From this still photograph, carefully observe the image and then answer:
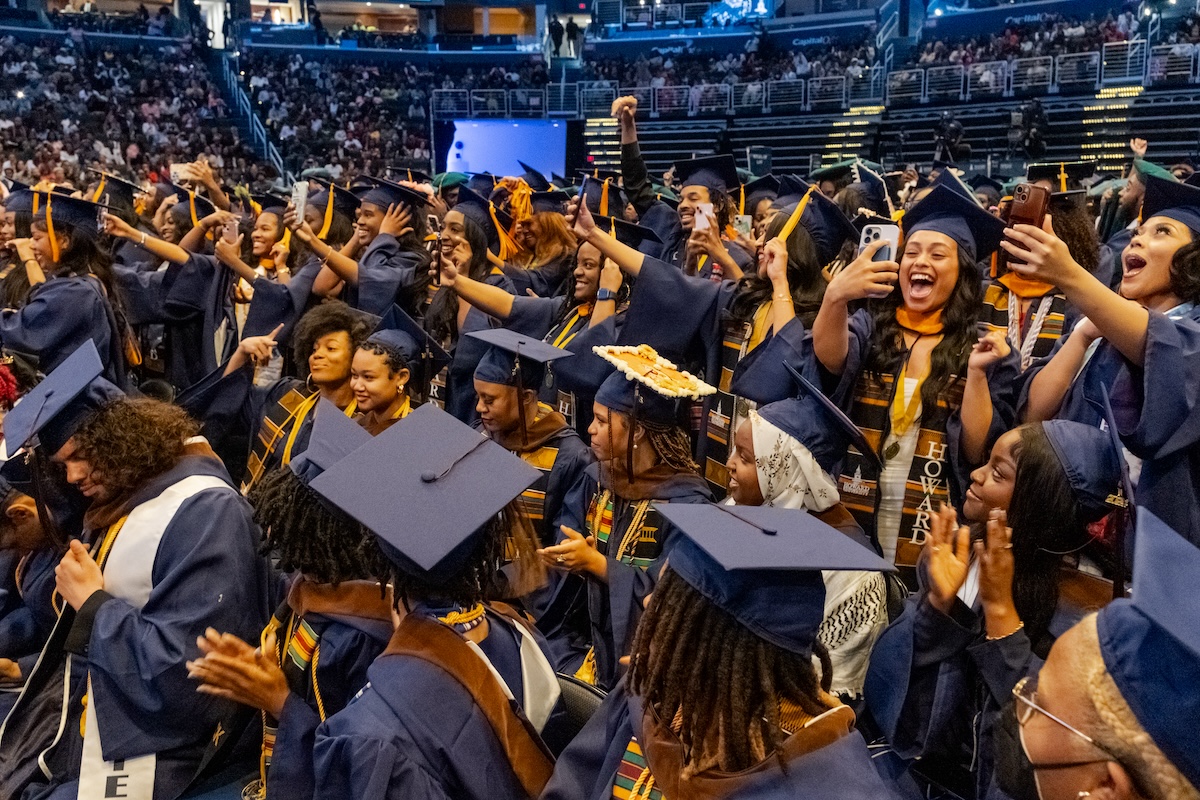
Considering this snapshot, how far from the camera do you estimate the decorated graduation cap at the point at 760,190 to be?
6.83m

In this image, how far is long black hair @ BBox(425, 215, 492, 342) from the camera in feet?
18.1

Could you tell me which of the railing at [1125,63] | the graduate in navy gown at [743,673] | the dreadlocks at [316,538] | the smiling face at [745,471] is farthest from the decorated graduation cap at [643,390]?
the railing at [1125,63]

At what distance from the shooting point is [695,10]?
2916 centimetres

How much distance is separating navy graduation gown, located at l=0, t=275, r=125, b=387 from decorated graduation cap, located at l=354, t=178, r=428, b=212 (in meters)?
1.70

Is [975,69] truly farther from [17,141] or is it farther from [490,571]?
[490,571]

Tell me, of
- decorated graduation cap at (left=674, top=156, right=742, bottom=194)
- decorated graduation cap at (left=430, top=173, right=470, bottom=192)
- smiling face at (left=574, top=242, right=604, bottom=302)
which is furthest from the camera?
decorated graduation cap at (left=430, top=173, right=470, bottom=192)

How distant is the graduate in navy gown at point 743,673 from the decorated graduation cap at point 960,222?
188 centimetres

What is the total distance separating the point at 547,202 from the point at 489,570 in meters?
4.71

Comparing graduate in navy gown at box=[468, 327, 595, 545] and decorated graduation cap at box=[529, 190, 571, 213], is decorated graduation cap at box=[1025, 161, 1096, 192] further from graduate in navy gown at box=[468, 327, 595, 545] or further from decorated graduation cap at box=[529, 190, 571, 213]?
graduate in navy gown at box=[468, 327, 595, 545]

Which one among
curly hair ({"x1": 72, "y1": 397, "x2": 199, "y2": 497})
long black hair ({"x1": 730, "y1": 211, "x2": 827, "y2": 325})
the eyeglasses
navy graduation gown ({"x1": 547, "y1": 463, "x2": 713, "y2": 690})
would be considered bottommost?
navy graduation gown ({"x1": 547, "y1": 463, "x2": 713, "y2": 690})

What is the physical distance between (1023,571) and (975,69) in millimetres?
18808

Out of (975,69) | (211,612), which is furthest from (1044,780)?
(975,69)

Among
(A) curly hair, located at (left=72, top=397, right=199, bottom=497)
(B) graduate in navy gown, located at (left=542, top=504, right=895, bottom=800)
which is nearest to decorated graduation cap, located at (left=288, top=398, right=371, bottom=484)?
(A) curly hair, located at (left=72, top=397, right=199, bottom=497)

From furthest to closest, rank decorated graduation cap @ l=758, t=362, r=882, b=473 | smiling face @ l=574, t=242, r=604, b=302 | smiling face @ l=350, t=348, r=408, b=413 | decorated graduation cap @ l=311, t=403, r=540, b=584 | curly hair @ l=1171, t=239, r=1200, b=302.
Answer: smiling face @ l=574, t=242, r=604, b=302, smiling face @ l=350, t=348, r=408, b=413, curly hair @ l=1171, t=239, r=1200, b=302, decorated graduation cap @ l=758, t=362, r=882, b=473, decorated graduation cap @ l=311, t=403, r=540, b=584
